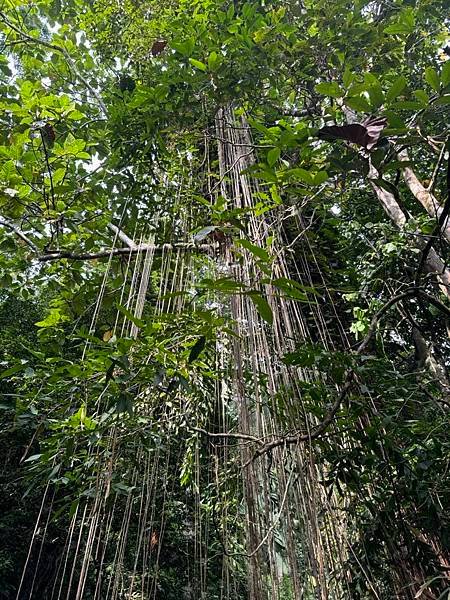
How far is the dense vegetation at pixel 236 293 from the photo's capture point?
918 mm

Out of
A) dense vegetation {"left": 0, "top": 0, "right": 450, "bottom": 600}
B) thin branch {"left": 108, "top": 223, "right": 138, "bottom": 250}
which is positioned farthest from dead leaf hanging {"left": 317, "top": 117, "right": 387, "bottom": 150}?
thin branch {"left": 108, "top": 223, "right": 138, "bottom": 250}

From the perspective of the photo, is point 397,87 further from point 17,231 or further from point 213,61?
point 17,231

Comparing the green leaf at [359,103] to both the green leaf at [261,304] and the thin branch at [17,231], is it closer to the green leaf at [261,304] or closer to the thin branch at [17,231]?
the green leaf at [261,304]

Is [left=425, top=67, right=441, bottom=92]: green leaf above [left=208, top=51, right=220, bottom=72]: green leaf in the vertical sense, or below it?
below

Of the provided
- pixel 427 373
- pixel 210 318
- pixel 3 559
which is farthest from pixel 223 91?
pixel 3 559

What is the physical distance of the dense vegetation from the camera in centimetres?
92

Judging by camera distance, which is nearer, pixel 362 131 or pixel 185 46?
pixel 362 131

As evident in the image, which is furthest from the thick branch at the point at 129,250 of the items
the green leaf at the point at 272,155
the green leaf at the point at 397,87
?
the green leaf at the point at 397,87

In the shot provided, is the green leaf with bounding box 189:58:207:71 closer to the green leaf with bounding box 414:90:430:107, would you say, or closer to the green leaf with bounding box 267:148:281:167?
the green leaf with bounding box 267:148:281:167

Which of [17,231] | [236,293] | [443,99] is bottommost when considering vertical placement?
[236,293]

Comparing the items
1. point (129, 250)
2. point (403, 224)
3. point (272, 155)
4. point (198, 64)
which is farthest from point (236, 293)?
point (403, 224)

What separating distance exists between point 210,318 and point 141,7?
2044 mm

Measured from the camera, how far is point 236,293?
749 mm

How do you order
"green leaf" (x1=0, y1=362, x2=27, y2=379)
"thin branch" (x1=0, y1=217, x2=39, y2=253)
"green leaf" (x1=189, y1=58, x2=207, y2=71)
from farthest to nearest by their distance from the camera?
"thin branch" (x1=0, y1=217, x2=39, y2=253) < "green leaf" (x1=189, y1=58, x2=207, y2=71) < "green leaf" (x1=0, y1=362, x2=27, y2=379)
